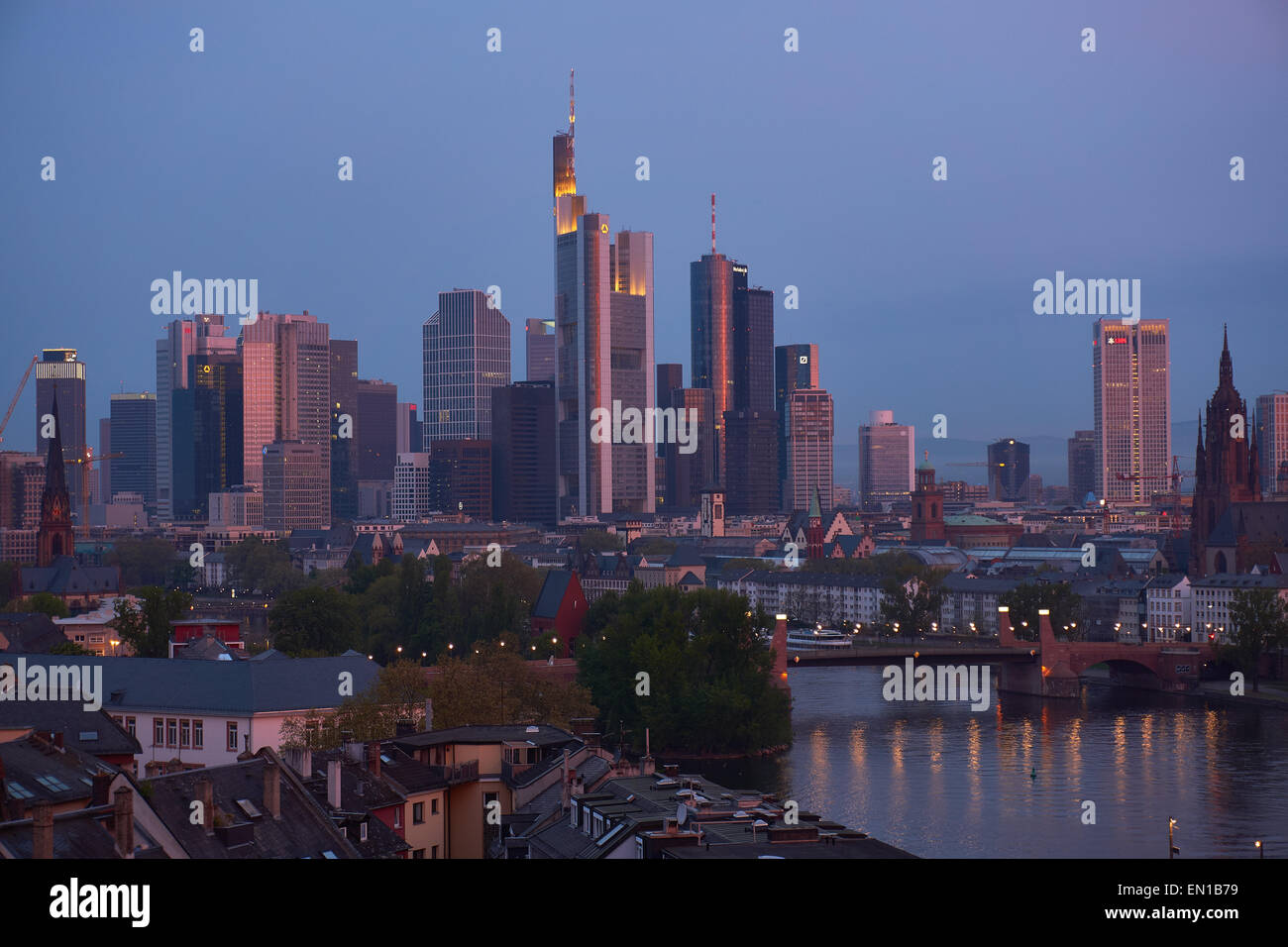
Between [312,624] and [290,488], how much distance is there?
10284 centimetres

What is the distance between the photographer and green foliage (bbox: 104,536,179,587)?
9881 cm

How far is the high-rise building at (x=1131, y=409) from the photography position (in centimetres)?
12669

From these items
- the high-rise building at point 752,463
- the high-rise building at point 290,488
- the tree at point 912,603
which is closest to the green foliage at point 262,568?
the tree at point 912,603

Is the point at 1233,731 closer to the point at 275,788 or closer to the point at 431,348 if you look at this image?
the point at 275,788

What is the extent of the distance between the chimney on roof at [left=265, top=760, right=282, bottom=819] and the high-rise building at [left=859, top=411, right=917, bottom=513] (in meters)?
168

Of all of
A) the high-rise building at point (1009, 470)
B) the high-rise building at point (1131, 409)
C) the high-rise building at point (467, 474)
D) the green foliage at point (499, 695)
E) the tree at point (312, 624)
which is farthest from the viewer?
the high-rise building at point (1009, 470)

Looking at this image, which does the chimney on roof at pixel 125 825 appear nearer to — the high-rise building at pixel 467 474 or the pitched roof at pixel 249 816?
the pitched roof at pixel 249 816

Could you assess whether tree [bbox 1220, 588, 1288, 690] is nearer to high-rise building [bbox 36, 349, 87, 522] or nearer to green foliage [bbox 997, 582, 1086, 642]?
green foliage [bbox 997, 582, 1086, 642]

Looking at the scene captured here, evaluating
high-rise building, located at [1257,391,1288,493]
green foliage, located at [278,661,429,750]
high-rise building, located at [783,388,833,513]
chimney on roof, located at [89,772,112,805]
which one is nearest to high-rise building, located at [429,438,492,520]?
high-rise building, located at [783,388,833,513]

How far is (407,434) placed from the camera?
636ft

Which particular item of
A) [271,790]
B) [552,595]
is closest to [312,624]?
[552,595]

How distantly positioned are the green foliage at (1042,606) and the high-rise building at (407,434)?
132 m
